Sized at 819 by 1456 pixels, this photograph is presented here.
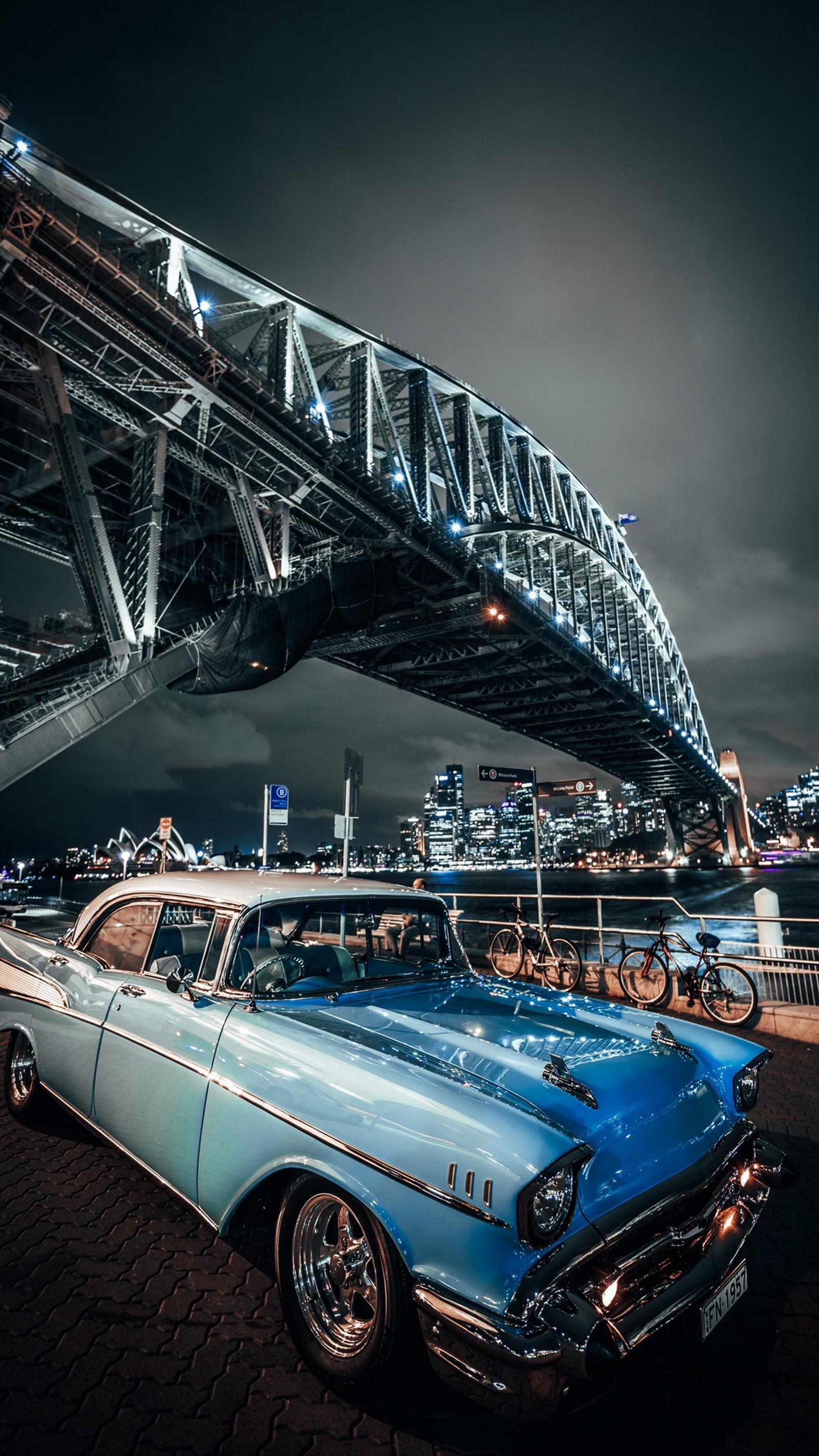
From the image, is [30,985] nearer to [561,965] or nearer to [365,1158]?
[365,1158]

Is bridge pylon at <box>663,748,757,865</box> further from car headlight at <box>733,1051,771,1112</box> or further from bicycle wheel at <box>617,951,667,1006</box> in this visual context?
car headlight at <box>733,1051,771,1112</box>

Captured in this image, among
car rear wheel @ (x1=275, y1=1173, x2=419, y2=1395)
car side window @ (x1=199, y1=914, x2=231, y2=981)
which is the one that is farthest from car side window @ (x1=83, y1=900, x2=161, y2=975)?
car rear wheel @ (x1=275, y1=1173, x2=419, y2=1395)

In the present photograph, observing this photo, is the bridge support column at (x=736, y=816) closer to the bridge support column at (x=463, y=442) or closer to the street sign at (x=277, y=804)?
the bridge support column at (x=463, y=442)

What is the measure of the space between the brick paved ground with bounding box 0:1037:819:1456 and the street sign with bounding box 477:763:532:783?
820 cm

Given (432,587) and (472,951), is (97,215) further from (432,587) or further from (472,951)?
(472,951)

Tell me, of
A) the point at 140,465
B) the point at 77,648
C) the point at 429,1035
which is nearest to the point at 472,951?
the point at 429,1035

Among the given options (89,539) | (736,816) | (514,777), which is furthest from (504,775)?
(736,816)

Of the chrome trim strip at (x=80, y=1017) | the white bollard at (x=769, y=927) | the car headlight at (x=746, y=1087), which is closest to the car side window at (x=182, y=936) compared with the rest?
the chrome trim strip at (x=80, y=1017)

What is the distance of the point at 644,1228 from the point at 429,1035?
0.91m

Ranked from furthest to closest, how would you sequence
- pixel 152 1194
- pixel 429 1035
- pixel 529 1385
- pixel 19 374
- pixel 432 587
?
pixel 432 587
pixel 19 374
pixel 152 1194
pixel 429 1035
pixel 529 1385

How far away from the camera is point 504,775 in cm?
1117

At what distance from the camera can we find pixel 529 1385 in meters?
1.58

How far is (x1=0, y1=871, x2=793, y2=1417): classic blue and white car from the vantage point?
1722 millimetres

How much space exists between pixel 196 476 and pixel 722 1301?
2476 centimetres
